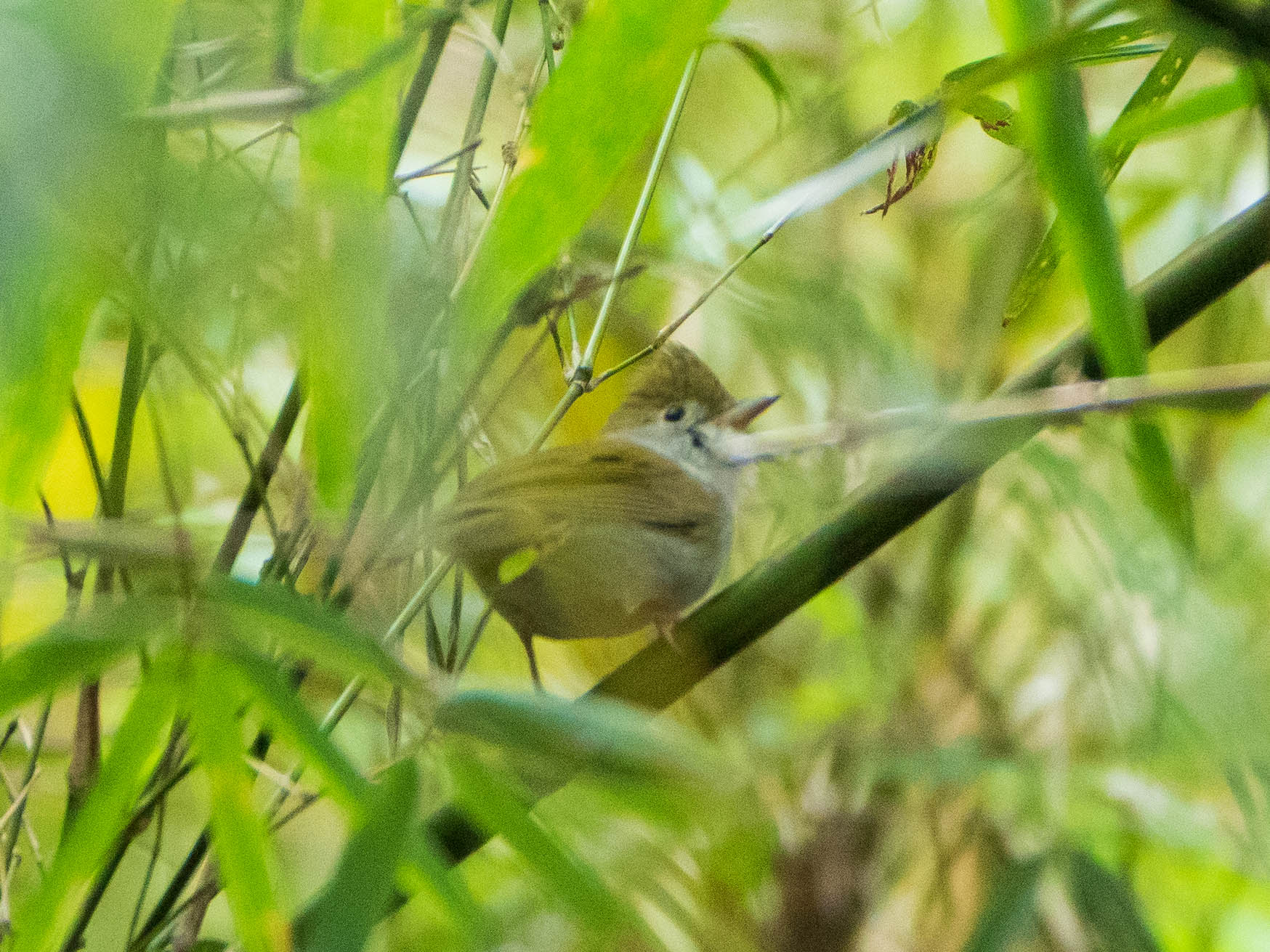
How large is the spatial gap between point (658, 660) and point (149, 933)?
1.00 feet

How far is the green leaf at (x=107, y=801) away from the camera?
40 cm

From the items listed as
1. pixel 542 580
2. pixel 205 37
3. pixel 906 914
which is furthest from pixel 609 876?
pixel 906 914

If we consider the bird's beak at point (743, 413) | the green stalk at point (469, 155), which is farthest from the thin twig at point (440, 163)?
the bird's beak at point (743, 413)

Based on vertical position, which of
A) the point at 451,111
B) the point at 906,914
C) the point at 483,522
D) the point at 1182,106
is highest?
the point at 451,111

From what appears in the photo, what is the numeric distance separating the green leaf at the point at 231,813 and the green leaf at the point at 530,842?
0.29 ft

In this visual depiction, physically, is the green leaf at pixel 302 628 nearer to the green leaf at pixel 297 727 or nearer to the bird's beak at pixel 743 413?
the green leaf at pixel 297 727

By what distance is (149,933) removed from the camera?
55 centimetres

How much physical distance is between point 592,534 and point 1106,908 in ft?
1.54

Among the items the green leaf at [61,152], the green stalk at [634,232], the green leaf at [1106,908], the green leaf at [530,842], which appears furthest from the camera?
the green leaf at [1106,908]

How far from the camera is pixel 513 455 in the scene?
0.79 meters

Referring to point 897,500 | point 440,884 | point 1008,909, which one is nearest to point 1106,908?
point 1008,909

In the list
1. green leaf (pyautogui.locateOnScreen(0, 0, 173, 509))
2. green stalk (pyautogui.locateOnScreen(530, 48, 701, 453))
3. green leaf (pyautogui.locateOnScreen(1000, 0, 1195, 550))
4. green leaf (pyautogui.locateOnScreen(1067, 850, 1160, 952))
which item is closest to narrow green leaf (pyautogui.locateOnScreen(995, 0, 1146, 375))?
green leaf (pyautogui.locateOnScreen(1000, 0, 1195, 550))

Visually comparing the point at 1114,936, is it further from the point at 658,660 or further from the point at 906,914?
the point at 906,914

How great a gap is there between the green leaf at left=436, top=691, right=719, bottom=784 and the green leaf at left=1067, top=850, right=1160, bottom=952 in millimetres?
484
